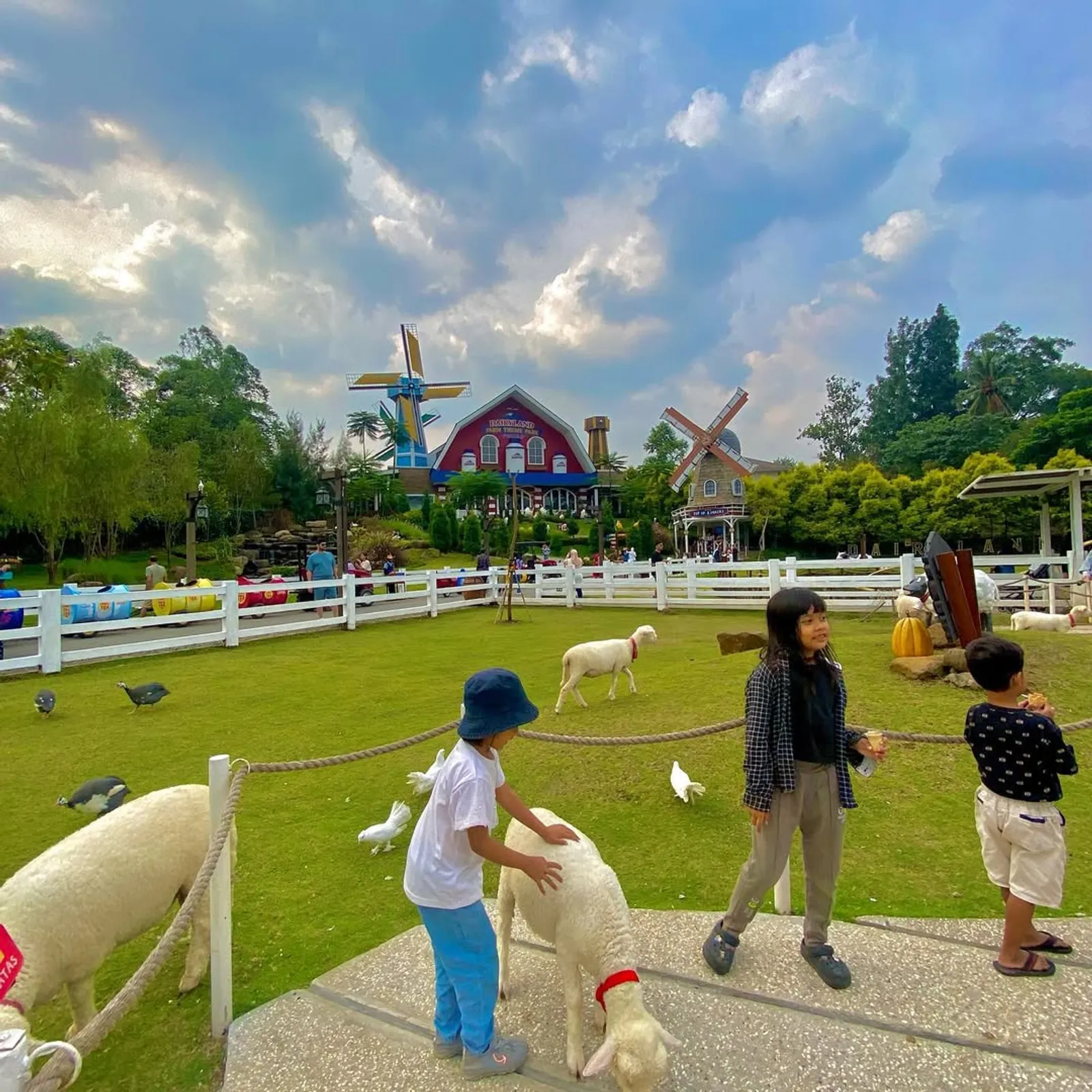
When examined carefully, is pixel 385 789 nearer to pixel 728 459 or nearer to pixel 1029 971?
pixel 1029 971

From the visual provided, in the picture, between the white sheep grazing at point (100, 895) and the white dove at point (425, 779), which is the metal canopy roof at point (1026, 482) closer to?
the white dove at point (425, 779)

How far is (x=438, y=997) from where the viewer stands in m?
2.22

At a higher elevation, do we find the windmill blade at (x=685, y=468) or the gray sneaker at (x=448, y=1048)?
the windmill blade at (x=685, y=468)

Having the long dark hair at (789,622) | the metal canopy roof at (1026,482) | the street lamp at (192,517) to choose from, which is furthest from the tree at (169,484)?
the long dark hair at (789,622)

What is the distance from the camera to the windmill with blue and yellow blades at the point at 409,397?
48.9 m

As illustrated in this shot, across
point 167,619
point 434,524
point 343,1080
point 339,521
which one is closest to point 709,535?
point 434,524

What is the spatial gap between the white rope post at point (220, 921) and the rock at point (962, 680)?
226 inches

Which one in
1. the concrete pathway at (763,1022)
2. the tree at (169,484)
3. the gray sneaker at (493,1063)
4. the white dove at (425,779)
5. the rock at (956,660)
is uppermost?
the tree at (169,484)

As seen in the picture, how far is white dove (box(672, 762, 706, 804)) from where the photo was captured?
13.8 ft

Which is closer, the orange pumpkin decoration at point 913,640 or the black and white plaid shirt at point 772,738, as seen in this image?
the black and white plaid shirt at point 772,738

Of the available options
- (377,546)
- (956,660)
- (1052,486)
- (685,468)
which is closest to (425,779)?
(956,660)

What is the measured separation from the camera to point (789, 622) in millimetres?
2520

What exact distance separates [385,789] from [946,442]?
148 ft

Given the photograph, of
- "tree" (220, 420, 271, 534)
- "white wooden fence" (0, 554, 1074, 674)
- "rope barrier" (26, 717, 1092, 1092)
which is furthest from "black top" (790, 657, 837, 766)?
"tree" (220, 420, 271, 534)
